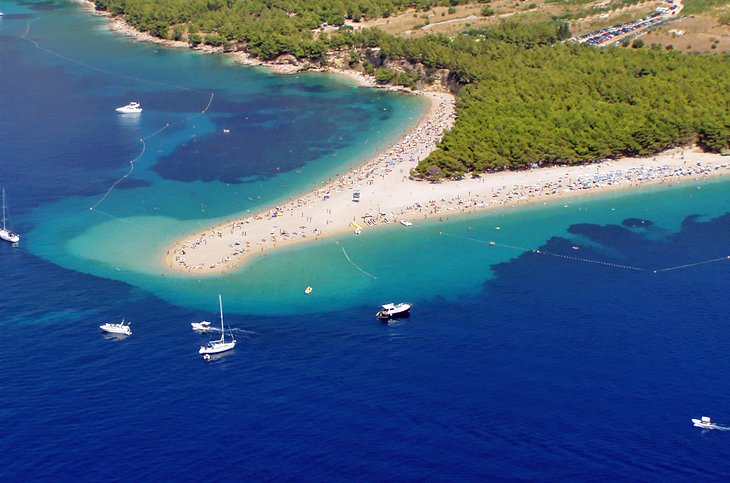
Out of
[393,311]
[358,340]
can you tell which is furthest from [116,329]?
[393,311]

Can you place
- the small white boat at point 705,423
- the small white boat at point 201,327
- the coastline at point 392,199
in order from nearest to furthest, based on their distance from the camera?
the small white boat at point 705,423 < the small white boat at point 201,327 < the coastline at point 392,199

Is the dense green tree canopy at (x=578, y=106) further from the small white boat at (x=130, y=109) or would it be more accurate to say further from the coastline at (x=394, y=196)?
the small white boat at (x=130, y=109)

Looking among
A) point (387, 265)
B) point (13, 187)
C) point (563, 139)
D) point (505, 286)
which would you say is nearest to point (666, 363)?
point (505, 286)

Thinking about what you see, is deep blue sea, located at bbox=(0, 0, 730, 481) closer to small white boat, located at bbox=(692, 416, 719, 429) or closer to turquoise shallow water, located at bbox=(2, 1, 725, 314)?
turquoise shallow water, located at bbox=(2, 1, 725, 314)

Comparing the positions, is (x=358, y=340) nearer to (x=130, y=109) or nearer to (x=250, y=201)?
(x=250, y=201)

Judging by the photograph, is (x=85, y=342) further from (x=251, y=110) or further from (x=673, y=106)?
(x=673, y=106)

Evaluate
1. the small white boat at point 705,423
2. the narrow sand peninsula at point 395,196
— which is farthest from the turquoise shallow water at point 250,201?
the small white boat at point 705,423
